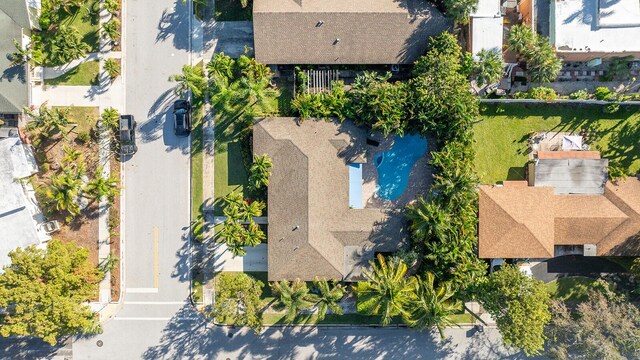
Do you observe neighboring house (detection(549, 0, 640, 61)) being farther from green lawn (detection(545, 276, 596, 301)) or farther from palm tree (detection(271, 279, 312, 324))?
palm tree (detection(271, 279, 312, 324))

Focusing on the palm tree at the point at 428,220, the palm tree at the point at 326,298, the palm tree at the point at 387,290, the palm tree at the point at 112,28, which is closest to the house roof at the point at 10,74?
the palm tree at the point at 112,28

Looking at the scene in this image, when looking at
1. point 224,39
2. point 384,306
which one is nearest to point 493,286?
point 384,306

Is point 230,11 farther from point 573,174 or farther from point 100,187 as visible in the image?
point 573,174

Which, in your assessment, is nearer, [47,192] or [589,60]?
[47,192]

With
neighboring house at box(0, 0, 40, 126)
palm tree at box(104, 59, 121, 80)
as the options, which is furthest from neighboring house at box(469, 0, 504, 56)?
neighboring house at box(0, 0, 40, 126)

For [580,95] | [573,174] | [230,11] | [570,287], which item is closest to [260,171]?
[230,11]

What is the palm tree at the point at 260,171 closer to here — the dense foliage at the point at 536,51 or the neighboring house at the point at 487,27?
the neighboring house at the point at 487,27

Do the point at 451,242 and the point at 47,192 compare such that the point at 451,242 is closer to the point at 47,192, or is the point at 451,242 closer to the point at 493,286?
the point at 493,286
